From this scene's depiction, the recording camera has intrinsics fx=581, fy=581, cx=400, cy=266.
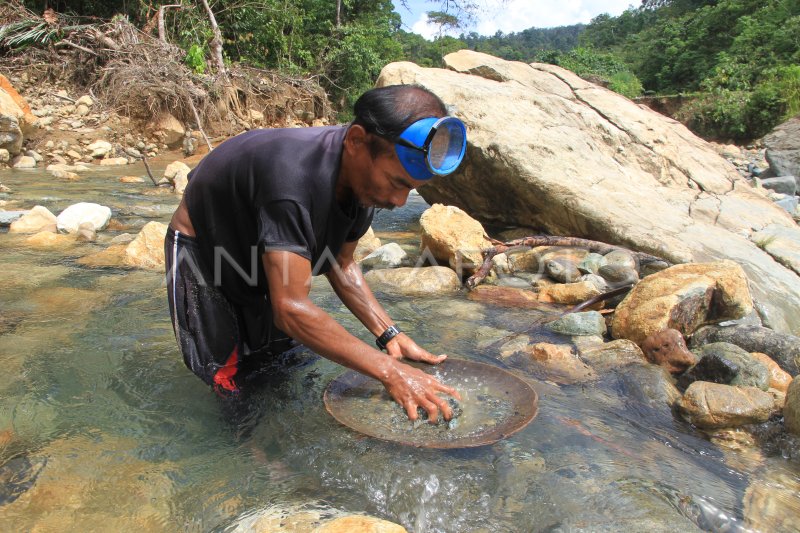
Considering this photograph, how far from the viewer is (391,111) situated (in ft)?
5.53

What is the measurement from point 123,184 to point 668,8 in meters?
33.5

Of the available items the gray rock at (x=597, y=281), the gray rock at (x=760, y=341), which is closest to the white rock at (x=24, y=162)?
the gray rock at (x=597, y=281)

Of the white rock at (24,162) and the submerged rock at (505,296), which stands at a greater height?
the submerged rock at (505,296)

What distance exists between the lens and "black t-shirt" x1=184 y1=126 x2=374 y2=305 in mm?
1748

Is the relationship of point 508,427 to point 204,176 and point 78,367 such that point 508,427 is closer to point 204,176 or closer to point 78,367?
point 204,176

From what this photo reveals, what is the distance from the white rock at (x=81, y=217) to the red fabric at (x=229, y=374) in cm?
388

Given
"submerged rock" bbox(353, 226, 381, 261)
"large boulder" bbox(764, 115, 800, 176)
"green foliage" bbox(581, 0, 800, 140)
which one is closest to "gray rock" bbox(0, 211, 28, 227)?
"submerged rock" bbox(353, 226, 381, 261)

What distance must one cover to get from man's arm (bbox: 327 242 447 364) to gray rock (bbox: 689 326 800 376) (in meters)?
1.82

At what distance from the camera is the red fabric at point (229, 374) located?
2.31 m

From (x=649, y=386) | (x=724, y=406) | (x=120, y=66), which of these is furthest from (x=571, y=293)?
(x=120, y=66)

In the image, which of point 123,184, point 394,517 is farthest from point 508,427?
point 123,184

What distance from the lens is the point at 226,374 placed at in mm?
2344

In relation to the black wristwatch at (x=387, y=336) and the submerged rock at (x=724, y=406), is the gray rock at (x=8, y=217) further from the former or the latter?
the submerged rock at (x=724, y=406)

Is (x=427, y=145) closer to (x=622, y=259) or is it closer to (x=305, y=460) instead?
(x=305, y=460)
